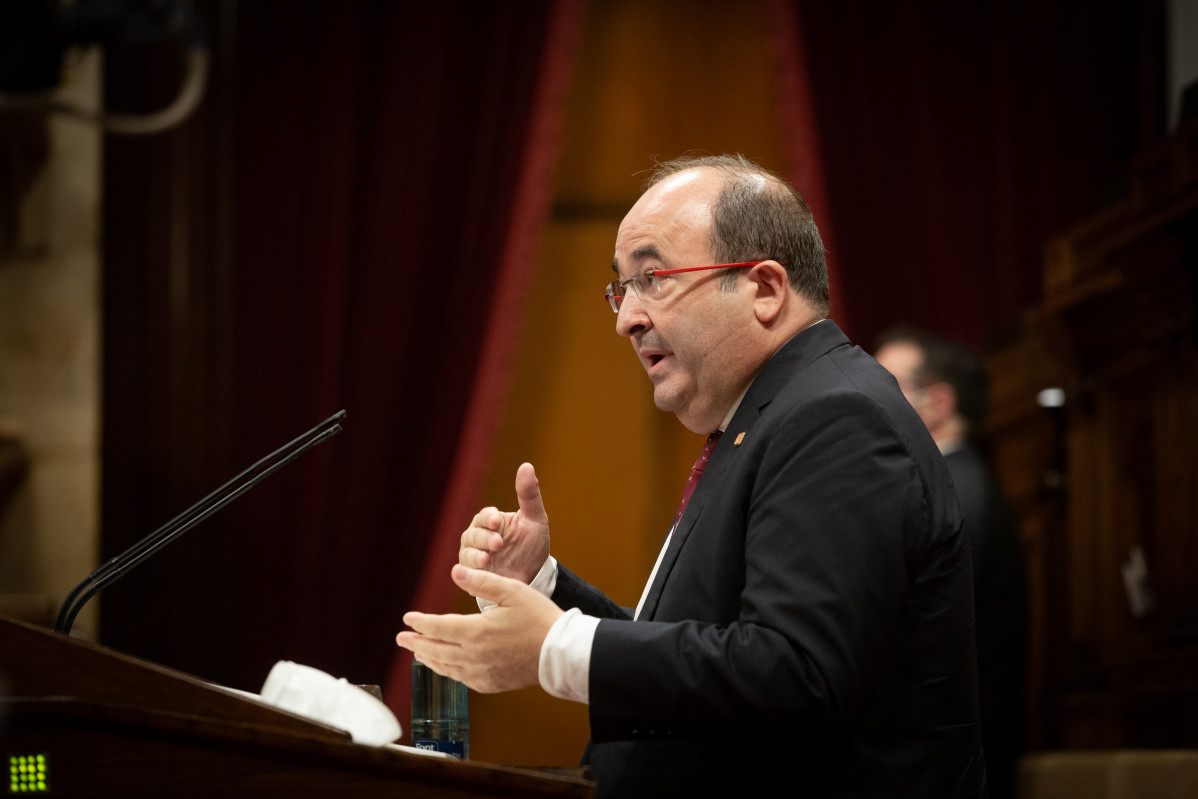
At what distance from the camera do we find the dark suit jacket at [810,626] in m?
1.28

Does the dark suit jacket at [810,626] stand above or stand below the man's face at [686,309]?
below

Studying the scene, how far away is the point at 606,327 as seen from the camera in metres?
4.32

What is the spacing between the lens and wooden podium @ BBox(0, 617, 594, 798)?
3.46 ft

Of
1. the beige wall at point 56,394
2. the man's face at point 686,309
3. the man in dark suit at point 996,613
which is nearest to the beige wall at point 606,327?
the man in dark suit at point 996,613

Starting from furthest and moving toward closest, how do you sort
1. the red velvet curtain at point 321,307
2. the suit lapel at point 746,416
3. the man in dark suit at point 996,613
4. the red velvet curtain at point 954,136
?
1. the red velvet curtain at point 954,136
2. the red velvet curtain at point 321,307
3. the man in dark suit at point 996,613
4. the suit lapel at point 746,416

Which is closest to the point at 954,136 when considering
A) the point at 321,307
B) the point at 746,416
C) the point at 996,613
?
the point at 996,613

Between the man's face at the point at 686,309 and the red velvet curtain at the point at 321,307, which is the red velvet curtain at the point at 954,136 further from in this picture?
the man's face at the point at 686,309

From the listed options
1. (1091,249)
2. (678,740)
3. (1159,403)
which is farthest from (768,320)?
(1091,249)

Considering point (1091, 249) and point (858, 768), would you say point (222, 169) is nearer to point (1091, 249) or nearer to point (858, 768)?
point (1091, 249)

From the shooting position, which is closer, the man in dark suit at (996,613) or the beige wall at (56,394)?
the man in dark suit at (996,613)

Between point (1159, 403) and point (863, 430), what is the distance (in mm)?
2387

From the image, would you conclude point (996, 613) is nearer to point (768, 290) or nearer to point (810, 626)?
point (768, 290)

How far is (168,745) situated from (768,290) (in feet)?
3.23

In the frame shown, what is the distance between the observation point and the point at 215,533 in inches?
155
